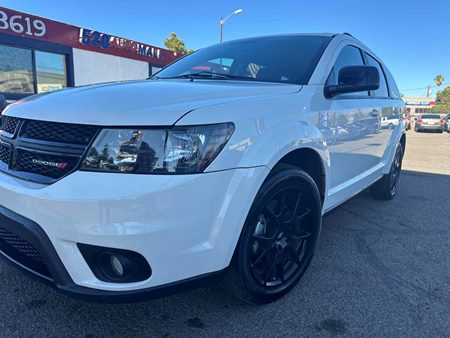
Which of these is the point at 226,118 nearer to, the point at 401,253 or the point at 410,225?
the point at 401,253

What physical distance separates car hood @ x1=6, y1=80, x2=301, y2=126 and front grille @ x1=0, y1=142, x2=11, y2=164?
0.18m

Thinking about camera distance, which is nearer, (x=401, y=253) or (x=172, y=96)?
(x=172, y=96)

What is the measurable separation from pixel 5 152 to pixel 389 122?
378 centimetres

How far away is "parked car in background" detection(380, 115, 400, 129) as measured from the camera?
3.90 metres

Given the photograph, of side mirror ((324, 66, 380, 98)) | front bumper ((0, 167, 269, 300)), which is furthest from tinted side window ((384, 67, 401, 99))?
front bumper ((0, 167, 269, 300))

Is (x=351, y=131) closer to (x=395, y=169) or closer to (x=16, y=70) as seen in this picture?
(x=395, y=169)

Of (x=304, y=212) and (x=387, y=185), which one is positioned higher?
(x=304, y=212)

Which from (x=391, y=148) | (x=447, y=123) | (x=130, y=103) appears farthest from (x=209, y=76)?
(x=447, y=123)

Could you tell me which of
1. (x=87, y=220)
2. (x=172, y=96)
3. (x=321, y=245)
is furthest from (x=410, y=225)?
(x=87, y=220)

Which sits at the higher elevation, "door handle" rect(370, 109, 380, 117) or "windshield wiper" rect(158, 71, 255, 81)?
"windshield wiper" rect(158, 71, 255, 81)

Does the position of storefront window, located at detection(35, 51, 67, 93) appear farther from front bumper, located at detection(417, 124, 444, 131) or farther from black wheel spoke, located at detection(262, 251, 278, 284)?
front bumper, located at detection(417, 124, 444, 131)

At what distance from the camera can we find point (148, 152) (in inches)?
64.0

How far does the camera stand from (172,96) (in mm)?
1848

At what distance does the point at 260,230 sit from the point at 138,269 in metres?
0.83
